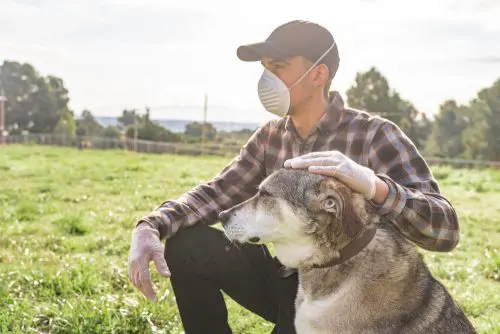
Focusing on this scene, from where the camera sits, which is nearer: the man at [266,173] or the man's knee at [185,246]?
the man at [266,173]

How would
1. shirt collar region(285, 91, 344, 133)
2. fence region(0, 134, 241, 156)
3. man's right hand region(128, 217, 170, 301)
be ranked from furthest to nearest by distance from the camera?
fence region(0, 134, 241, 156) → shirt collar region(285, 91, 344, 133) → man's right hand region(128, 217, 170, 301)

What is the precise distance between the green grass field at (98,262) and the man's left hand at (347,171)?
2.02 meters

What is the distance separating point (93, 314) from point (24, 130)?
6028cm

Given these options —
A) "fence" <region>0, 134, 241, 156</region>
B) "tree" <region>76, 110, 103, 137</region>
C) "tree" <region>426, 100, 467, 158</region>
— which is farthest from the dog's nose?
"tree" <region>76, 110, 103, 137</region>

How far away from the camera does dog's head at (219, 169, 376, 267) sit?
277cm

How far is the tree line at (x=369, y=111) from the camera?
4075 cm

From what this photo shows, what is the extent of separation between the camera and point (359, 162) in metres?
3.35

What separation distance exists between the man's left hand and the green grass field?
2.02 m

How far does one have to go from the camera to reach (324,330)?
2.89 m

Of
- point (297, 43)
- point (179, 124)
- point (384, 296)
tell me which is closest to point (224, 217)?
point (384, 296)

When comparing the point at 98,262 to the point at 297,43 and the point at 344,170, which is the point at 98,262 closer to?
the point at 297,43

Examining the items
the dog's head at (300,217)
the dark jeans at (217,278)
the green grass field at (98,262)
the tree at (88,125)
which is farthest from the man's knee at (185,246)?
the tree at (88,125)

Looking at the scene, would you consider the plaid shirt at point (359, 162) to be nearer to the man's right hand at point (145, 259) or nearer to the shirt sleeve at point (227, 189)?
the shirt sleeve at point (227, 189)

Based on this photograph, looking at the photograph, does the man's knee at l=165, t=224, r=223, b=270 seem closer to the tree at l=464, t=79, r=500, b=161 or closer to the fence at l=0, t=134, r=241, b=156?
the fence at l=0, t=134, r=241, b=156
